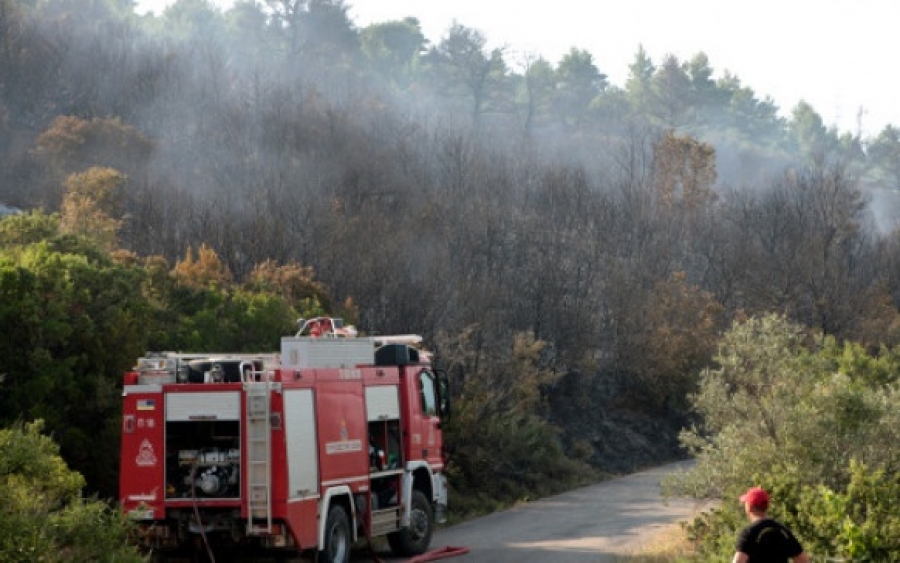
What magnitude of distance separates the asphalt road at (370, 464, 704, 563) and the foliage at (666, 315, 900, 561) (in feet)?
7.80

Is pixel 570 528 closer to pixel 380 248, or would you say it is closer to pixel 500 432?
pixel 500 432

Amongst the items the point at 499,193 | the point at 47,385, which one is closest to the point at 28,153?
the point at 499,193

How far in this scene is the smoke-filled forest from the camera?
2611 centimetres

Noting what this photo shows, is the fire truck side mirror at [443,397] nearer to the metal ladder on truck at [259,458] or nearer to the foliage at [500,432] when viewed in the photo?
the metal ladder on truck at [259,458]

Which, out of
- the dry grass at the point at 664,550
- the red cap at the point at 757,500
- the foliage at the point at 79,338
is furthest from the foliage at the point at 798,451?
the foliage at the point at 79,338

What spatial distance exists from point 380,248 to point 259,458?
2793 centimetres

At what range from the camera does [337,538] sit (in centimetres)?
1794

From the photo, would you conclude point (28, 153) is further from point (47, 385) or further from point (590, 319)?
point (47, 385)

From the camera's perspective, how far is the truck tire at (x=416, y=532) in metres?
20.3

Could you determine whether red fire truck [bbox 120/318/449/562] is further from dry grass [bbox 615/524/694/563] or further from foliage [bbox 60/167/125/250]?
foliage [bbox 60/167/125/250]

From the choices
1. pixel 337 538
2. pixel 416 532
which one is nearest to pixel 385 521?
pixel 416 532

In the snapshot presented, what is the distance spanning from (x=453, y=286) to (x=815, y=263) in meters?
19.7

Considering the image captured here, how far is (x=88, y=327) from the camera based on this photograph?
23000 mm

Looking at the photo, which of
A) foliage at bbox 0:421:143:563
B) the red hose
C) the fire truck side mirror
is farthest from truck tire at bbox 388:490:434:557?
foliage at bbox 0:421:143:563
